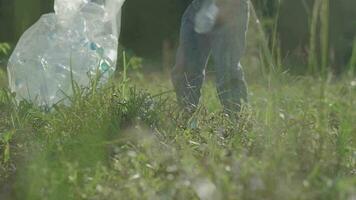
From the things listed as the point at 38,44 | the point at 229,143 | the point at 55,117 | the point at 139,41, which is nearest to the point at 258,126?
the point at 229,143

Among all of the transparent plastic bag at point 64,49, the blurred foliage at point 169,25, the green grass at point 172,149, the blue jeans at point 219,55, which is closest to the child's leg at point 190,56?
the blue jeans at point 219,55

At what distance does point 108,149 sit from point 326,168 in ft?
2.73

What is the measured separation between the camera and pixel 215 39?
12.1 feet

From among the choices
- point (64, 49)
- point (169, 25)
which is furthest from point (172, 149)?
point (169, 25)

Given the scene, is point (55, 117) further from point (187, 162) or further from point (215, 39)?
point (187, 162)

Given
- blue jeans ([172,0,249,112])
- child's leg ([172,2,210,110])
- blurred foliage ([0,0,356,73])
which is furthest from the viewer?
blurred foliage ([0,0,356,73])

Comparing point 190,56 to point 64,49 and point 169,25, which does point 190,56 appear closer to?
point 64,49

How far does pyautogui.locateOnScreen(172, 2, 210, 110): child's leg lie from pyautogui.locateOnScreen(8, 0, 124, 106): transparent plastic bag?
1.38 feet

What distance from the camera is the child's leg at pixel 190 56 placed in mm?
3762

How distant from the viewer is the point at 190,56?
378 cm

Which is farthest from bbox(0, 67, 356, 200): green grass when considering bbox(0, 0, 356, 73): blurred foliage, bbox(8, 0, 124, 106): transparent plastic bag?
bbox(0, 0, 356, 73): blurred foliage

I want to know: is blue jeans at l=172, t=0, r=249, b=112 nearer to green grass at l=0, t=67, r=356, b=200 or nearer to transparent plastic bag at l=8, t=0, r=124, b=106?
green grass at l=0, t=67, r=356, b=200

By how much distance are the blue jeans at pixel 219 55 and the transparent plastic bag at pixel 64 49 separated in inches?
17.7

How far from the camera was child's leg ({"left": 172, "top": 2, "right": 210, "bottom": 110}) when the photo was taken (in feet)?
12.3
